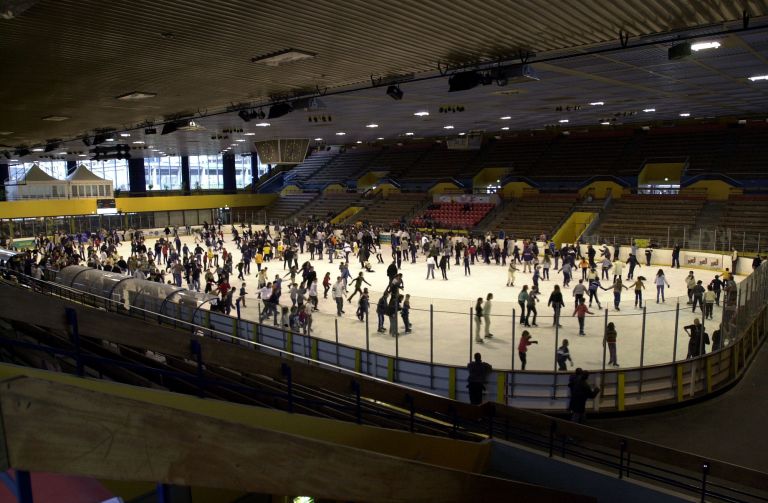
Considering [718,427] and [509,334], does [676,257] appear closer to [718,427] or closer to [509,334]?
[718,427]

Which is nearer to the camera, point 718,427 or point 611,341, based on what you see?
point 718,427

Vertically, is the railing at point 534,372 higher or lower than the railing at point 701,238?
lower

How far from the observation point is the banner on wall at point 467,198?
4169 centimetres

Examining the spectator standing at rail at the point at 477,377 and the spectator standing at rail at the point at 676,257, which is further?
the spectator standing at rail at the point at 676,257

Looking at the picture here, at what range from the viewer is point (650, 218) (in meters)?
32.9

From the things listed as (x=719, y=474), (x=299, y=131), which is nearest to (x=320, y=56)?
(x=719, y=474)

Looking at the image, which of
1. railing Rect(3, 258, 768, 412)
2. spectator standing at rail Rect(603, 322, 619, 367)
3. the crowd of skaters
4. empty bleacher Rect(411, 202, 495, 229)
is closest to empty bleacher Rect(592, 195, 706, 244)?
the crowd of skaters

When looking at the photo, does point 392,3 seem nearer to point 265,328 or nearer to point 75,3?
point 75,3

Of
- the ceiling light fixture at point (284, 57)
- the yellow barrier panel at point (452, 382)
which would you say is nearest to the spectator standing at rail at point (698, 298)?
the yellow barrier panel at point (452, 382)

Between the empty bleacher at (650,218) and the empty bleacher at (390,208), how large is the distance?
15.8 meters

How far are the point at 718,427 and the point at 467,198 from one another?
32.9 meters

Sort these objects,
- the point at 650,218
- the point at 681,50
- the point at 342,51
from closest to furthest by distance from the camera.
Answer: the point at 681,50 < the point at 342,51 < the point at 650,218

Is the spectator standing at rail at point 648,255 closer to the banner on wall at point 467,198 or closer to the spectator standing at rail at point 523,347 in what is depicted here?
the banner on wall at point 467,198

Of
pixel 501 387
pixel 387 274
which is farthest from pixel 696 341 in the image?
pixel 387 274
